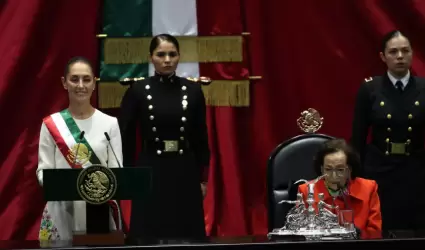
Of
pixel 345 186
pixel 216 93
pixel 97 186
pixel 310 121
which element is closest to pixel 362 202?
pixel 345 186

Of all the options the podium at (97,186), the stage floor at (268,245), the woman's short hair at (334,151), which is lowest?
the stage floor at (268,245)

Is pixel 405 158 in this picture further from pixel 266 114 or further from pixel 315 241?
pixel 315 241

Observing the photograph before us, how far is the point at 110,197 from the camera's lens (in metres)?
2.49

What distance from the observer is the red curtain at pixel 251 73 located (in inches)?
182

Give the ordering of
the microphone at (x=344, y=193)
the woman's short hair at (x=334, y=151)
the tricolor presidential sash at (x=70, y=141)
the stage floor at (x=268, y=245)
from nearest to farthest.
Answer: the stage floor at (x=268, y=245) < the microphone at (x=344, y=193) < the woman's short hair at (x=334, y=151) < the tricolor presidential sash at (x=70, y=141)

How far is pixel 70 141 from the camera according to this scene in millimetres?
3264

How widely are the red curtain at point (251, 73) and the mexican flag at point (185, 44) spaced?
2 cm

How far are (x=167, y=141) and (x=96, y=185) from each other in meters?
1.32

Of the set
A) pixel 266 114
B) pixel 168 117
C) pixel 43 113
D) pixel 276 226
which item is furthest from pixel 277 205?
pixel 43 113

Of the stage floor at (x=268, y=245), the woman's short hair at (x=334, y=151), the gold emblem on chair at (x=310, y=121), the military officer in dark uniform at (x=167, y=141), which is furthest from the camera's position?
the military officer in dark uniform at (x=167, y=141)

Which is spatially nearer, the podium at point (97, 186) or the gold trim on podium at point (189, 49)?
the podium at point (97, 186)

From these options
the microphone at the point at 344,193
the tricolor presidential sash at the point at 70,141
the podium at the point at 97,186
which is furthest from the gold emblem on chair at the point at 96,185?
the microphone at the point at 344,193

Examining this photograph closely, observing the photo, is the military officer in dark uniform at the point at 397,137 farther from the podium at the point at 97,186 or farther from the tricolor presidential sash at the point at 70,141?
the podium at the point at 97,186

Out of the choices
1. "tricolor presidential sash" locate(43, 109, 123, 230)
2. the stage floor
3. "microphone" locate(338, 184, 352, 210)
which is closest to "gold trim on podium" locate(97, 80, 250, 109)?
"tricolor presidential sash" locate(43, 109, 123, 230)
